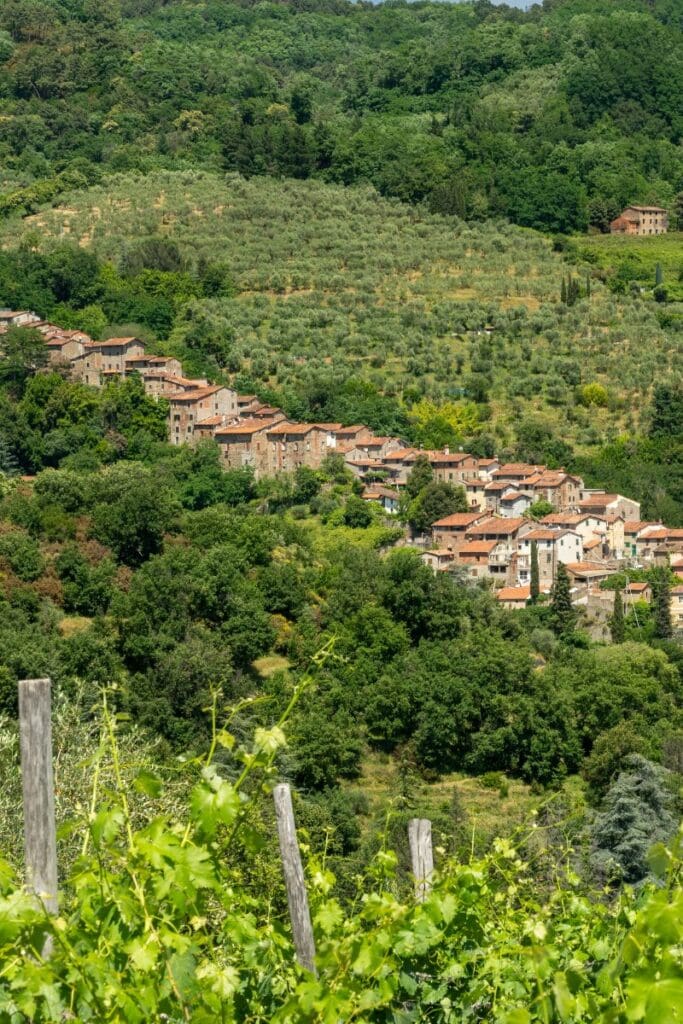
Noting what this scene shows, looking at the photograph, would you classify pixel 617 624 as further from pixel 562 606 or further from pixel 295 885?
pixel 295 885

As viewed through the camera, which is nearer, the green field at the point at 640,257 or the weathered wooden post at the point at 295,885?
the weathered wooden post at the point at 295,885

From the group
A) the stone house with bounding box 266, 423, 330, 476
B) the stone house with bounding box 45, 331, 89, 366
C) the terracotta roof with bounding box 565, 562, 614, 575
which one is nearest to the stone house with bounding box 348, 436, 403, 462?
the stone house with bounding box 266, 423, 330, 476

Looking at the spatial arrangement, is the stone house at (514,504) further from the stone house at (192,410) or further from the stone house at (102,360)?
the stone house at (102,360)

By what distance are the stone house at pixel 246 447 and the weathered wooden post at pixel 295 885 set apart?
4057 centimetres

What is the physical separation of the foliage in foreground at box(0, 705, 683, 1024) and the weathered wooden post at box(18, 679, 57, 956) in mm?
98

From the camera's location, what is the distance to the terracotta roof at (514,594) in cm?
3975

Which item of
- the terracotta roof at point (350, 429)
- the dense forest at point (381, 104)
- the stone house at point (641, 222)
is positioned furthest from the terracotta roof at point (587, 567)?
the stone house at point (641, 222)

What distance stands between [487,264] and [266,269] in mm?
8708

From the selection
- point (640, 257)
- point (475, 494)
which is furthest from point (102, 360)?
point (640, 257)

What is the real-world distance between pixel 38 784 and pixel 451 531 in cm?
3778

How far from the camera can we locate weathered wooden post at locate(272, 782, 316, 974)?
5312 mm

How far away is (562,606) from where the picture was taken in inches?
1510

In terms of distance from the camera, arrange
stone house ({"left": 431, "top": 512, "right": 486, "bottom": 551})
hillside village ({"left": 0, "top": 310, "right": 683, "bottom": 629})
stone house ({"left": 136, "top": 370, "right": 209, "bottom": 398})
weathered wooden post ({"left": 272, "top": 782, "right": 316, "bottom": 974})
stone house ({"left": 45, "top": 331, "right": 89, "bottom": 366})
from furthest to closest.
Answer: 1. stone house ({"left": 45, "top": 331, "right": 89, "bottom": 366})
2. stone house ({"left": 136, "top": 370, "right": 209, "bottom": 398})
3. stone house ({"left": 431, "top": 512, "right": 486, "bottom": 551})
4. hillside village ({"left": 0, "top": 310, "right": 683, "bottom": 629})
5. weathered wooden post ({"left": 272, "top": 782, "right": 316, "bottom": 974})

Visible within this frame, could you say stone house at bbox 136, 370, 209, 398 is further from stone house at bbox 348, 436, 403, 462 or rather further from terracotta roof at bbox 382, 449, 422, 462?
terracotta roof at bbox 382, 449, 422, 462
